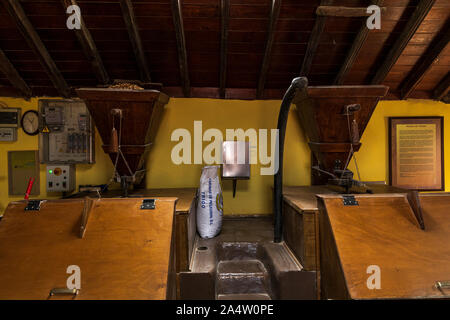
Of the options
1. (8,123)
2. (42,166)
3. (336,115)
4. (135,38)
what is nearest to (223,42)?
(135,38)

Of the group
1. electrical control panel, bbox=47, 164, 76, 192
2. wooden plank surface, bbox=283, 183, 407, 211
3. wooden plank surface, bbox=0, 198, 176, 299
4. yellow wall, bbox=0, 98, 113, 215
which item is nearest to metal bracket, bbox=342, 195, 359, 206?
wooden plank surface, bbox=283, 183, 407, 211

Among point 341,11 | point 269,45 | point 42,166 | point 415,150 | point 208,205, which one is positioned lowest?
point 208,205

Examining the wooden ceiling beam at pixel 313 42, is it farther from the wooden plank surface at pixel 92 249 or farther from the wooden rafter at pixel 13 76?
the wooden rafter at pixel 13 76

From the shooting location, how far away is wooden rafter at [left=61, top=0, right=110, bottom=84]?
8.79ft

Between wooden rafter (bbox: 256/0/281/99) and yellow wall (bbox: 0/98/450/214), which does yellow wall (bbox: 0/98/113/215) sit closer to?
yellow wall (bbox: 0/98/450/214)

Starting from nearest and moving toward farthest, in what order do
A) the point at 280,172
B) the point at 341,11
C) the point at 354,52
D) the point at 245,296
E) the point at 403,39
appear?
the point at 245,296, the point at 341,11, the point at 280,172, the point at 403,39, the point at 354,52

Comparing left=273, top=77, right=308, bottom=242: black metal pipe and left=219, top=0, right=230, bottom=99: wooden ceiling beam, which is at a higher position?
left=219, top=0, right=230, bottom=99: wooden ceiling beam

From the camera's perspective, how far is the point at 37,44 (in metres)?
2.80

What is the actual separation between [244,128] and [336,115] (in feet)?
3.87

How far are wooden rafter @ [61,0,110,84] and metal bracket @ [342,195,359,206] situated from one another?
9.12 feet

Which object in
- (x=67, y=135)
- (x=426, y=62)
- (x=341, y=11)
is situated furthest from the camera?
(x=67, y=135)

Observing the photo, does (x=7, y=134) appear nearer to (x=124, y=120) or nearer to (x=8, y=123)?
(x=8, y=123)

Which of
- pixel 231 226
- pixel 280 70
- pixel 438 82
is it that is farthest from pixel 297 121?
pixel 438 82

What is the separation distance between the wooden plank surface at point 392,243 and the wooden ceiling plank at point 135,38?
229cm
